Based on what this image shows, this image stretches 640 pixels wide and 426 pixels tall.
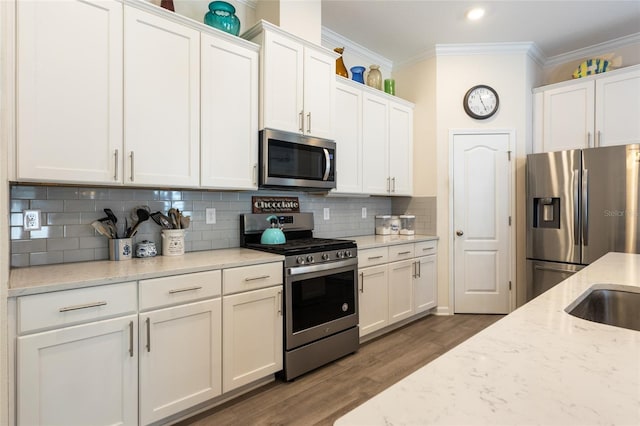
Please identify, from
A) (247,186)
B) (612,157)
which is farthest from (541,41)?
(247,186)

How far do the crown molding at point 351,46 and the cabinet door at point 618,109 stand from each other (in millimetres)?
2161

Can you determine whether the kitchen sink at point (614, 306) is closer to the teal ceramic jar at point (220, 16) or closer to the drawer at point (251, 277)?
the drawer at point (251, 277)

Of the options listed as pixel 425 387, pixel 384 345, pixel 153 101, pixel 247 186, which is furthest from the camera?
pixel 384 345

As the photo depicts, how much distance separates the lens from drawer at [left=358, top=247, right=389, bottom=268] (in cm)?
298

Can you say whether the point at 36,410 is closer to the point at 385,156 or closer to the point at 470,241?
the point at 385,156

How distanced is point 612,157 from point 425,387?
11.5ft

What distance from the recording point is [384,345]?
10.1ft

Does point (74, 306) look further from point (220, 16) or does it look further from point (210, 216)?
point (220, 16)

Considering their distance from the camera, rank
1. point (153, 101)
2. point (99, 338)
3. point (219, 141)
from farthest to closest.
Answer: point (219, 141), point (153, 101), point (99, 338)

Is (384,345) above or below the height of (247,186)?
below

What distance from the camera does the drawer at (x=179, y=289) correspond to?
176 centimetres

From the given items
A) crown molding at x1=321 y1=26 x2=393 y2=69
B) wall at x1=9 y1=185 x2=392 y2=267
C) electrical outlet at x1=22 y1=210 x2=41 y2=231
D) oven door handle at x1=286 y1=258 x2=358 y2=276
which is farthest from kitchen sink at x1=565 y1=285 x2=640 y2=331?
crown molding at x1=321 y1=26 x2=393 y2=69

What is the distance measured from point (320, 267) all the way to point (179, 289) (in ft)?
3.27

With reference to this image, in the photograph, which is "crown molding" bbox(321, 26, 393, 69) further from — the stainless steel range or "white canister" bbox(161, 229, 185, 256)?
"white canister" bbox(161, 229, 185, 256)
